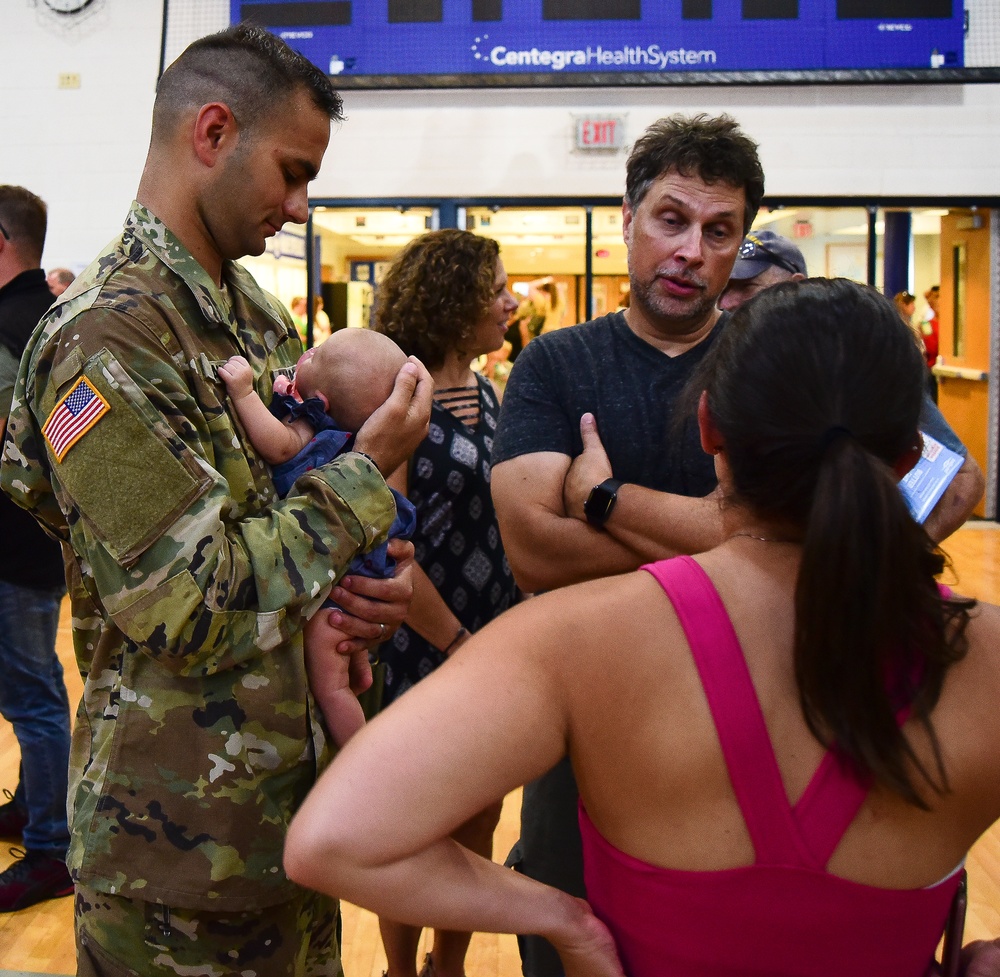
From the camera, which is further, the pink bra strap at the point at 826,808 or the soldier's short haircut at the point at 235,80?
the soldier's short haircut at the point at 235,80

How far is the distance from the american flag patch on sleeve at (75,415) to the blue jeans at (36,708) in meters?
2.01

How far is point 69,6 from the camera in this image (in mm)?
7875

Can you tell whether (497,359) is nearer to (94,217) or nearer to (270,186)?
(94,217)

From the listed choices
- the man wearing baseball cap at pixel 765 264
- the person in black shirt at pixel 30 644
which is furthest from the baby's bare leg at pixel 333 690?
the person in black shirt at pixel 30 644

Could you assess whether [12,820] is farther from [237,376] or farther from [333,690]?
[237,376]

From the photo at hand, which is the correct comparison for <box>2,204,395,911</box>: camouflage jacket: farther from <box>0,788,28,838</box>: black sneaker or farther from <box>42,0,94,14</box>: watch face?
<box>42,0,94,14</box>: watch face

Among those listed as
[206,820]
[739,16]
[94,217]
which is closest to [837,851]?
[206,820]

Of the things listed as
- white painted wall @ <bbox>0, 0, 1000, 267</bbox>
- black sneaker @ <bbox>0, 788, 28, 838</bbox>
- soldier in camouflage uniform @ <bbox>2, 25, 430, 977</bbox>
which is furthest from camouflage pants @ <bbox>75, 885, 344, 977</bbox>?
white painted wall @ <bbox>0, 0, 1000, 267</bbox>

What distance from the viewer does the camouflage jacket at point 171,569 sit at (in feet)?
4.00

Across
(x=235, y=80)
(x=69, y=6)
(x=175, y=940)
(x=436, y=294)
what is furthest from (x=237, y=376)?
(x=69, y=6)

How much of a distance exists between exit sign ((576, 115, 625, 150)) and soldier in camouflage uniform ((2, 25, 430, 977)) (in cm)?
658

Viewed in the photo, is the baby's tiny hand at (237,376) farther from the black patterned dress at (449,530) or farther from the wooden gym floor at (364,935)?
the wooden gym floor at (364,935)

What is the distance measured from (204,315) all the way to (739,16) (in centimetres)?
711

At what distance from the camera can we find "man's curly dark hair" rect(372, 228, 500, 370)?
2592mm
